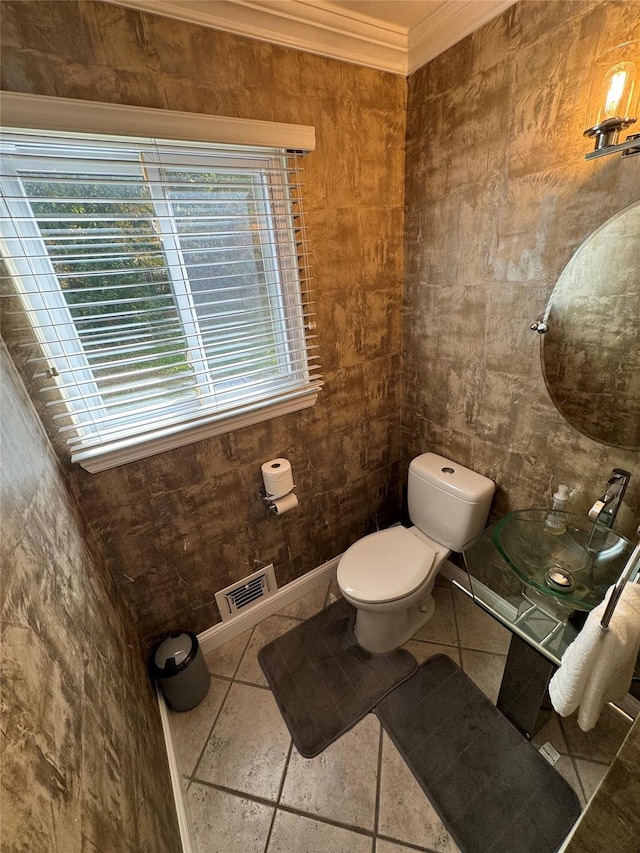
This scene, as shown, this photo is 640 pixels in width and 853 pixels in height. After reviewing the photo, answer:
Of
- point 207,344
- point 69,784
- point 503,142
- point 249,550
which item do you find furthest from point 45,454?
point 503,142

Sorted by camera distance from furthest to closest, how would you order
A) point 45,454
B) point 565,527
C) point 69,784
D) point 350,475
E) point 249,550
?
point 350,475, point 249,550, point 565,527, point 45,454, point 69,784

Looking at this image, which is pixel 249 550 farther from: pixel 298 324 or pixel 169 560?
pixel 298 324

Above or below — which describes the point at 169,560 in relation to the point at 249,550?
above

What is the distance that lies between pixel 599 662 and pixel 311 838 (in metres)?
1.11

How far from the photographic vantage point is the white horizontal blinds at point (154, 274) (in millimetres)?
975

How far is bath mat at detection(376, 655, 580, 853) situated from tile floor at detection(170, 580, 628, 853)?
1.9 inches

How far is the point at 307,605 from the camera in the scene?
1.90 m

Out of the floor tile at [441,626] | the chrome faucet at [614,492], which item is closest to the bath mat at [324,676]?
the floor tile at [441,626]

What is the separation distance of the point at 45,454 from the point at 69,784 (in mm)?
747

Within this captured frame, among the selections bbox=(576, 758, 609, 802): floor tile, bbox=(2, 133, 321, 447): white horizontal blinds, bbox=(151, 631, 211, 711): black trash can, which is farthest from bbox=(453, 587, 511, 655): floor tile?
bbox=(2, 133, 321, 447): white horizontal blinds

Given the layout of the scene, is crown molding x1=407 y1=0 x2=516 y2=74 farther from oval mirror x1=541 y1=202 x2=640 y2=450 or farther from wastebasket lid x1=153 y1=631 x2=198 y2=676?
wastebasket lid x1=153 y1=631 x2=198 y2=676

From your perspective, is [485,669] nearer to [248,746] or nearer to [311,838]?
[311,838]

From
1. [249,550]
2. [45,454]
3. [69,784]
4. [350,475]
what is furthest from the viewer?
[350,475]

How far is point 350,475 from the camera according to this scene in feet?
6.10
